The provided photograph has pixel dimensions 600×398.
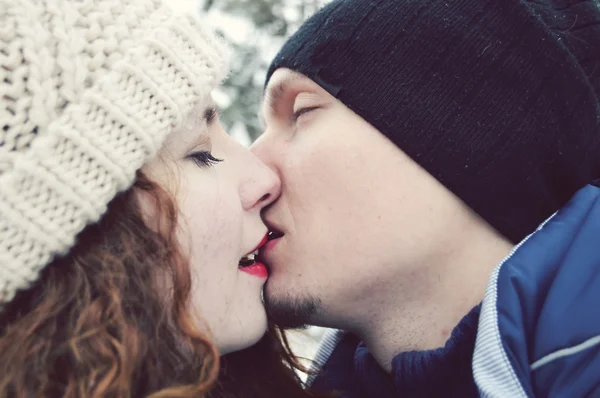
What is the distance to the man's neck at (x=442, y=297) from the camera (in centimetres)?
187

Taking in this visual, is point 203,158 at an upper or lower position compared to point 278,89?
lower

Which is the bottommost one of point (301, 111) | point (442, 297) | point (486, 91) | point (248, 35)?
point (248, 35)

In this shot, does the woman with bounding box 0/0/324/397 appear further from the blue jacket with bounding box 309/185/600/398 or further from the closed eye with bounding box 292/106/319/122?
the blue jacket with bounding box 309/185/600/398

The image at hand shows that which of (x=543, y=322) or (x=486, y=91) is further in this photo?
(x=486, y=91)

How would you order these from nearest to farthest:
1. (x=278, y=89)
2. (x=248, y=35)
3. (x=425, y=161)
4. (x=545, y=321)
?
1. (x=545, y=321)
2. (x=425, y=161)
3. (x=278, y=89)
4. (x=248, y=35)

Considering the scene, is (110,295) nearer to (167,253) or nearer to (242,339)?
(167,253)

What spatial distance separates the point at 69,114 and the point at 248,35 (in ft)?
16.6

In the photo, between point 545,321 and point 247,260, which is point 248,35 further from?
point 545,321

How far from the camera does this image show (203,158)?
5.26 ft

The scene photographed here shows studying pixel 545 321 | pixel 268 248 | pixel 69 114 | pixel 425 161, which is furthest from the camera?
pixel 268 248

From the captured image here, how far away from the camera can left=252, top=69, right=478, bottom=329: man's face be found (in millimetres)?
1824

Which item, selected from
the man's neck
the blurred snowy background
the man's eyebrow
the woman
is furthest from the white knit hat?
the blurred snowy background

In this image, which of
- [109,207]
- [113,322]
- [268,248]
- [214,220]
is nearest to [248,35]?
[268,248]

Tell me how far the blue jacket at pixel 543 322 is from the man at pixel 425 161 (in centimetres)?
21
